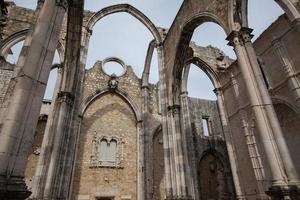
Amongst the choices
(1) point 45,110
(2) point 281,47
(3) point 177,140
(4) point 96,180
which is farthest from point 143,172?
(2) point 281,47

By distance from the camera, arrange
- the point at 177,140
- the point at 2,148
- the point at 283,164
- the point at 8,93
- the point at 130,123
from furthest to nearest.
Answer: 1. the point at 130,123
2. the point at 177,140
3. the point at 283,164
4. the point at 8,93
5. the point at 2,148

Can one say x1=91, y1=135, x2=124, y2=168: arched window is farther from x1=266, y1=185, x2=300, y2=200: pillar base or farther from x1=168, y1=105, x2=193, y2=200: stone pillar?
x1=266, y1=185, x2=300, y2=200: pillar base

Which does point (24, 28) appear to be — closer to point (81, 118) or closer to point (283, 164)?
point (81, 118)

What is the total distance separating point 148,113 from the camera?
531 inches

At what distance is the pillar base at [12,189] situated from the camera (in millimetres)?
2768

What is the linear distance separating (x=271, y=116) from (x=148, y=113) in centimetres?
939

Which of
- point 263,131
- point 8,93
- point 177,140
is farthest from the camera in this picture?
point 177,140

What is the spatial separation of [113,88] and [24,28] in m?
6.03

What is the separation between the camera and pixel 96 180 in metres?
11.5

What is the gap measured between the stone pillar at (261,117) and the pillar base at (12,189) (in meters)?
4.22

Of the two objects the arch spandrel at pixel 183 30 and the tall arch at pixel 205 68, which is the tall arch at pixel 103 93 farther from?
the arch spandrel at pixel 183 30

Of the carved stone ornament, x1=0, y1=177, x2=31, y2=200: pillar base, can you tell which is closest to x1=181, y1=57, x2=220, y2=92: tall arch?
the carved stone ornament

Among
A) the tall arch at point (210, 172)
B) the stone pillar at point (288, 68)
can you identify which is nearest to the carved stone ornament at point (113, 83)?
the tall arch at point (210, 172)

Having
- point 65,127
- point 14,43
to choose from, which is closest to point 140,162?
point 65,127
